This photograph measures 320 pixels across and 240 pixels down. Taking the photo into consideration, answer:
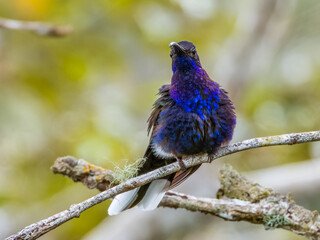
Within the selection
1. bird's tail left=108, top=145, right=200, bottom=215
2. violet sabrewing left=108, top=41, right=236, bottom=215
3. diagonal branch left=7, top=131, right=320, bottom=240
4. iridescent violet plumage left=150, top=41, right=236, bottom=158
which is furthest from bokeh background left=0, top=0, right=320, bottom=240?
diagonal branch left=7, top=131, right=320, bottom=240

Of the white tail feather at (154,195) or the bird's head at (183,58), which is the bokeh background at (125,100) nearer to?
the white tail feather at (154,195)

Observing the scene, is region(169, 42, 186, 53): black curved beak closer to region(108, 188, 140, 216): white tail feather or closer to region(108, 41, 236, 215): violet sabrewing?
region(108, 41, 236, 215): violet sabrewing

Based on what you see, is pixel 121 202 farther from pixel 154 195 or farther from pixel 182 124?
pixel 182 124

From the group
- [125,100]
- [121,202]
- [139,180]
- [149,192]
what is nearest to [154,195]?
[149,192]

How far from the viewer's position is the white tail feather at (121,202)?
409cm

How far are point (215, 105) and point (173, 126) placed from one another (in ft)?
1.24

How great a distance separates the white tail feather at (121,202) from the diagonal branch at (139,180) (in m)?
0.29

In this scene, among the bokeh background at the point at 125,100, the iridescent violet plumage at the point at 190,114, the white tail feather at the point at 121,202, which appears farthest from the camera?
the bokeh background at the point at 125,100

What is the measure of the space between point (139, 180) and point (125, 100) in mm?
4680

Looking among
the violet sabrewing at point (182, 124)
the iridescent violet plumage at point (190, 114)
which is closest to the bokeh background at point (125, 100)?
the violet sabrewing at point (182, 124)

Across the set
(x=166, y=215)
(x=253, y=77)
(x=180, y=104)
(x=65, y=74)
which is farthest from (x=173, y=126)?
(x=253, y=77)

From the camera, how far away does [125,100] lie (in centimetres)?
789

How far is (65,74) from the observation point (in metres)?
7.29

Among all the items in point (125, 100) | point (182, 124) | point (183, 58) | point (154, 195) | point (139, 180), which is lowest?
point (139, 180)
